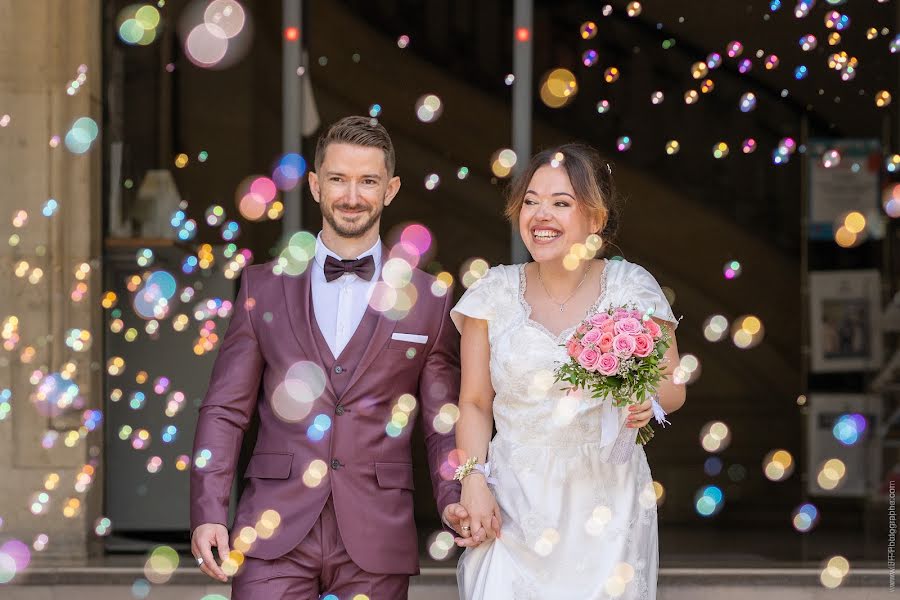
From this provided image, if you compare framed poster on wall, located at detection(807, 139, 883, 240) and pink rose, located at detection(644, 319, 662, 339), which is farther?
framed poster on wall, located at detection(807, 139, 883, 240)

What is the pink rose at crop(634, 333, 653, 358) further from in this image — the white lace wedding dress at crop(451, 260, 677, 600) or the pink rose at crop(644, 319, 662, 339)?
the white lace wedding dress at crop(451, 260, 677, 600)

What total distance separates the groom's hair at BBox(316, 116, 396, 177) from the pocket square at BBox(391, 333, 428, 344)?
0.44 meters

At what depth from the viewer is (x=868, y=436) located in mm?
6375

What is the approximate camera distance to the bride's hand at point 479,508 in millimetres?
2924

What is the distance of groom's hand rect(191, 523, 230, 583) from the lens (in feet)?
9.41

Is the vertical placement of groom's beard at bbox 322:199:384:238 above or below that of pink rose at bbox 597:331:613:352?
above

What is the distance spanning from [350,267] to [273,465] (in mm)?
553

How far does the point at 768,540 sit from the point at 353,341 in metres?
3.89

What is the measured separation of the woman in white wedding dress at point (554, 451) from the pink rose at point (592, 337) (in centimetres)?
24

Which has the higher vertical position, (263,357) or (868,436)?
(263,357)

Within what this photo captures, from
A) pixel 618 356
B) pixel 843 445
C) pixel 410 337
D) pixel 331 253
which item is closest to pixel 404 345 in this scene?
pixel 410 337

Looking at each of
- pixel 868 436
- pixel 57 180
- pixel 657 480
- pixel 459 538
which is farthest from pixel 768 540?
pixel 57 180

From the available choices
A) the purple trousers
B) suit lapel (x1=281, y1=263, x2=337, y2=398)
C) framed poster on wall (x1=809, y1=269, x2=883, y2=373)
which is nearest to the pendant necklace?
suit lapel (x1=281, y1=263, x2=337, y2=398)

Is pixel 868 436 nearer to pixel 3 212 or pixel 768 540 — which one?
pixel 768 540
